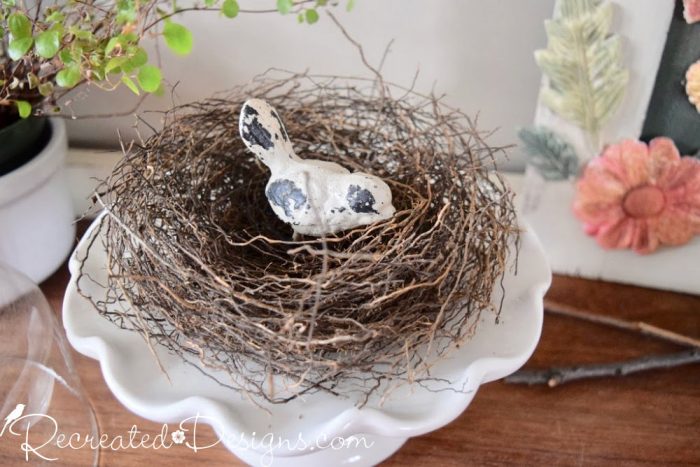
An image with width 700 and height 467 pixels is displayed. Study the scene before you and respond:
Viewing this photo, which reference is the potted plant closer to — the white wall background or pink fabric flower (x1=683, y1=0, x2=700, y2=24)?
the white wall background

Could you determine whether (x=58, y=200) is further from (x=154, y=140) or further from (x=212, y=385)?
(x=212, y=385)

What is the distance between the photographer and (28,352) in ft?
1.87

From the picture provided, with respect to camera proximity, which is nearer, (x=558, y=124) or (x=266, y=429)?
(x=266, y=429)

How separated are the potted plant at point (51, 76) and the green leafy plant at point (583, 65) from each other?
0.19 metres

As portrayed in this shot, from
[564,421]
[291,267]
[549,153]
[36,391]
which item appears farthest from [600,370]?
[36,391]

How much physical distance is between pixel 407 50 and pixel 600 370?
0.33 metres

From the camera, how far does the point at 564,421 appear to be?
558 mm

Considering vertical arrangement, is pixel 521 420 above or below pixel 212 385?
below

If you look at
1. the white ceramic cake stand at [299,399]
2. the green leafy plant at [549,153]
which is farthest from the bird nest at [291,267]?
the green leafy plant at [549,153]

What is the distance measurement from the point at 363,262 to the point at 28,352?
32 cm

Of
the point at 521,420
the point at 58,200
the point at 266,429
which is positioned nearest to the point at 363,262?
the point at 266,429

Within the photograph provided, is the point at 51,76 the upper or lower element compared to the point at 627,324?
upper

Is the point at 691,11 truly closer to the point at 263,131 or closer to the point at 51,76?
the point at 263,131

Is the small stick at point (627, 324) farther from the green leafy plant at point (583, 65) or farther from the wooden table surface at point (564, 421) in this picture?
the green leafy plant at point (583, 65)
